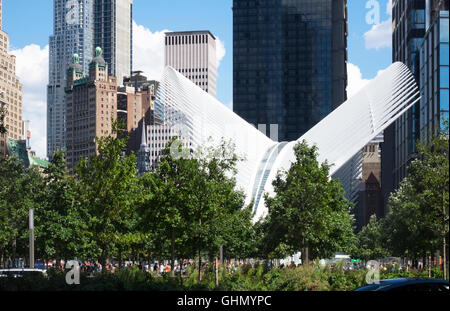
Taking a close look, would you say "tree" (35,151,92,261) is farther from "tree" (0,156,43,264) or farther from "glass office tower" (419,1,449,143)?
"glass office tower" (419,1,449,143)

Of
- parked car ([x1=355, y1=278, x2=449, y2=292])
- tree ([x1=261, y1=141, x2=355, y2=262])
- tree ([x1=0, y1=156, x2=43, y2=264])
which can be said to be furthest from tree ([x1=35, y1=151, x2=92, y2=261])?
parked car ([x1=355, y1=278, x2=449, y2=292])

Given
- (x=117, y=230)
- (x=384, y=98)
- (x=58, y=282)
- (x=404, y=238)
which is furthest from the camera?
(x=384, y=98)

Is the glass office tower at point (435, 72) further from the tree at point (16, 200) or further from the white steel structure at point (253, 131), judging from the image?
the tree at point (16, 200)

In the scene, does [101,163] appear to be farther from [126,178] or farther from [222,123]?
[222,123]

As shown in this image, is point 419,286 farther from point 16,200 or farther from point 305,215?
point 16,200

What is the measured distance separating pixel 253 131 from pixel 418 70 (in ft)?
109

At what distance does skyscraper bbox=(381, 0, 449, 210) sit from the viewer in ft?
293

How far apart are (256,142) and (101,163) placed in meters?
54.4

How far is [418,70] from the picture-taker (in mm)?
112125

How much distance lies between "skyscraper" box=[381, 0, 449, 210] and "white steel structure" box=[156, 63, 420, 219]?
4808 mm

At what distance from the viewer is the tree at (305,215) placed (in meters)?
43.2

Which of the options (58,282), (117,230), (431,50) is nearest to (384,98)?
(431,50)

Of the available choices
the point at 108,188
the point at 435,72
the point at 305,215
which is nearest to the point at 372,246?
the point at 435,72

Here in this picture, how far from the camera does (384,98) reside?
82.9 m
